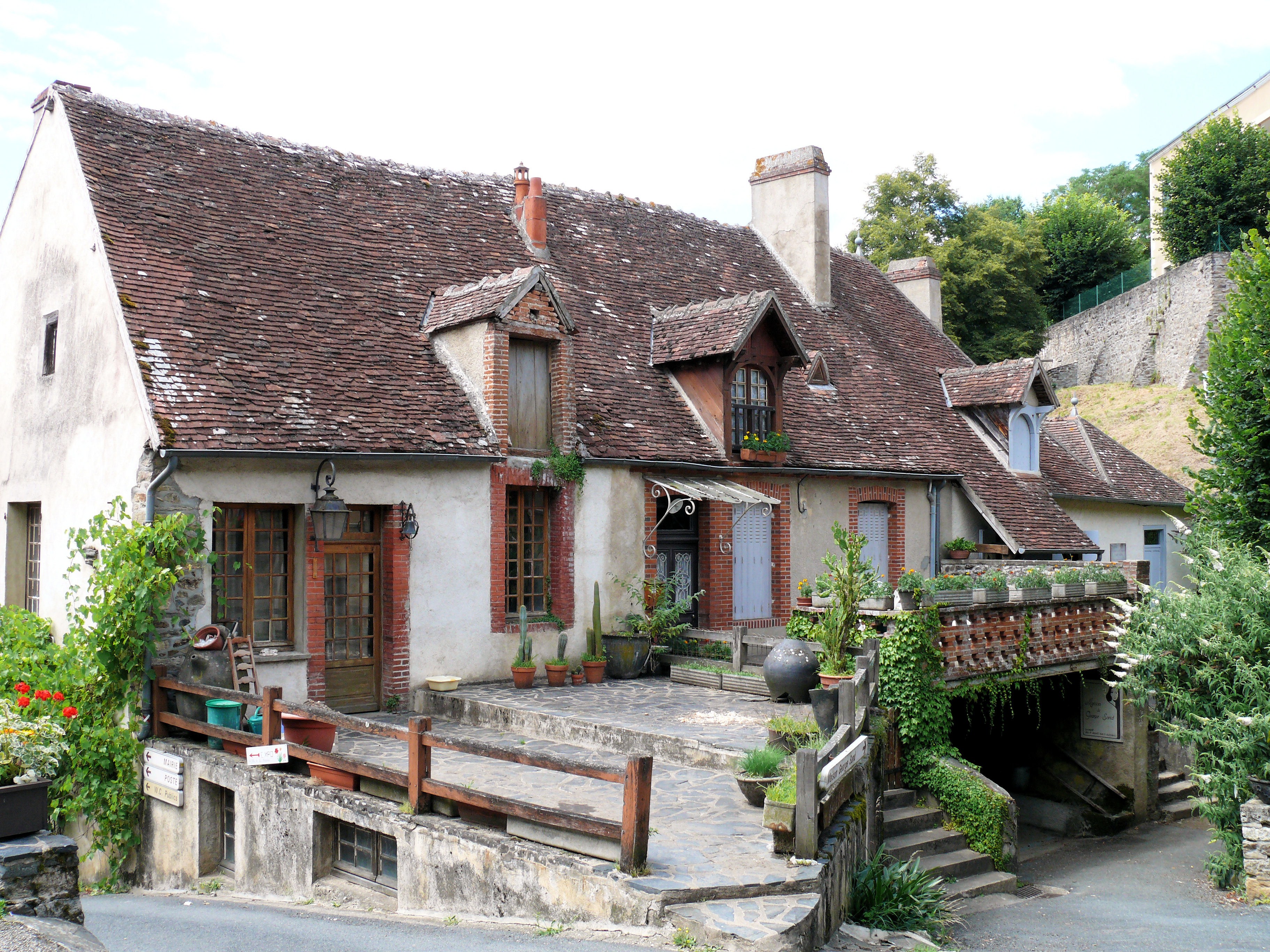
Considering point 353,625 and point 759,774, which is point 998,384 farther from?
point 759,774

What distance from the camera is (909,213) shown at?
34719 mm

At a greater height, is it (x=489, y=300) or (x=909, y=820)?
(x=489, y=300)

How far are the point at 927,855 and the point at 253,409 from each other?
8341 millimetres

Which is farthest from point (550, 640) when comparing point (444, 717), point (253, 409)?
point (253, 409)

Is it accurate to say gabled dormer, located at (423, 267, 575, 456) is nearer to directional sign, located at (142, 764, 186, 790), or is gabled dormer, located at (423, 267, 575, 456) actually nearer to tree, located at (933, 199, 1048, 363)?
directional sign, located at (142, 764, 186, 790)

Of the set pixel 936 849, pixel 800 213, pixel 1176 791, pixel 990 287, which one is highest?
pixel 990 287

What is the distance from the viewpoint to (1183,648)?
1299 centimetres

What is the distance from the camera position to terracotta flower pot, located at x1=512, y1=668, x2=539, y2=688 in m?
13.4

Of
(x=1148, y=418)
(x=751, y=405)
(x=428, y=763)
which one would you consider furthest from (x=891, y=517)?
(x=1148, y=418)

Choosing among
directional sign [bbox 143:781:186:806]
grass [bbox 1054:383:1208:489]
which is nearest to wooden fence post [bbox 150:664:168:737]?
directional sign [bbox 143:781:186:806]

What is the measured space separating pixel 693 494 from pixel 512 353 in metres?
3.04

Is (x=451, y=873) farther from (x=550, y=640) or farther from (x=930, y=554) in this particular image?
(x=930, y=554)

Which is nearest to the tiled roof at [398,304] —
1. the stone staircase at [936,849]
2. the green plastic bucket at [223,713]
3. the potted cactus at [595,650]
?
the potted cactus at [595,650]

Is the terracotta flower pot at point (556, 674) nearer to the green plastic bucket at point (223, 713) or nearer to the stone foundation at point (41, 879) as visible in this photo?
the green plastic bucket at point (223, 713)
